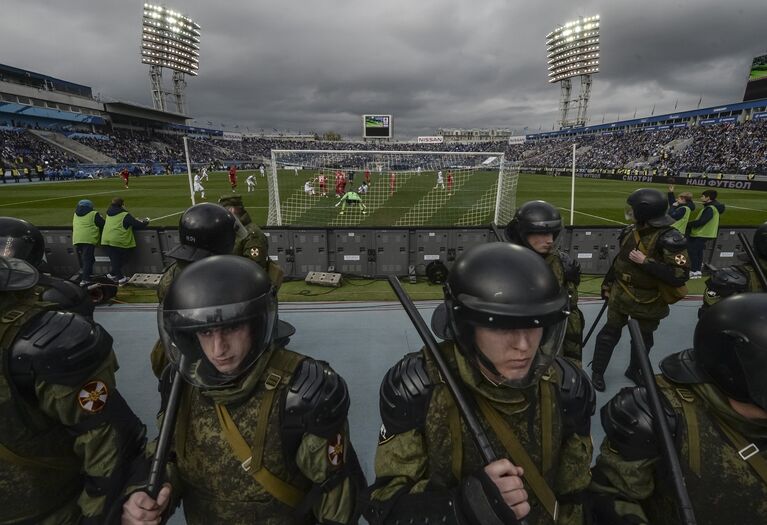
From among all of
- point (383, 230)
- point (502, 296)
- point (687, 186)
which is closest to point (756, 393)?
point (502, 296)

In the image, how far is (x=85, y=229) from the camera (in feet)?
26.1

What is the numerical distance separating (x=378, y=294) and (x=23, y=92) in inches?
2722

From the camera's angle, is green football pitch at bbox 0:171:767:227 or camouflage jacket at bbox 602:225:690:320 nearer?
camouflage jacket at bbox 602:225:690:320

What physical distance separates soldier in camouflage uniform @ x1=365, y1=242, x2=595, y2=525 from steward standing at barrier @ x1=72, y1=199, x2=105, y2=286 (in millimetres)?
9023

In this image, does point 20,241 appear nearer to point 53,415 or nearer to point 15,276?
point 15,276

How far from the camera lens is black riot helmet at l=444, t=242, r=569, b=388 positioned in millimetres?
1435

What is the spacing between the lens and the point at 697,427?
1601 mm

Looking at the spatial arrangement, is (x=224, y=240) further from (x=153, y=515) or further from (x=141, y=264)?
(x=141, y=264)

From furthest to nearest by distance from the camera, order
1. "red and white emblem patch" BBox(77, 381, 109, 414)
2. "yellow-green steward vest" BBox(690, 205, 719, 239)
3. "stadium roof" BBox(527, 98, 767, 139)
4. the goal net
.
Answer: "stadium roof" BBox(527, 98, 767, 139)
the goal net
"yellow-green steward vest" BBox(690, 205, 719, 239)
"red and white emblem patch" BBox(77, 381, 109, 414)

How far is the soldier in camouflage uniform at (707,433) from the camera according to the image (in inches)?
58.3

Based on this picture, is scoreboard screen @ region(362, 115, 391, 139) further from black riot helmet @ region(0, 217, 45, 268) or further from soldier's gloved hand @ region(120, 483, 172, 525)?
soldier's gloved hand @ region(120, 483, 172, 525)

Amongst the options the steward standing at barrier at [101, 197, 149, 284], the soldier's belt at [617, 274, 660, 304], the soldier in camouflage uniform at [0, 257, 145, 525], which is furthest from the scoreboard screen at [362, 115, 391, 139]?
the soldier in camouflage uniform at [0, 257, 145, 525]

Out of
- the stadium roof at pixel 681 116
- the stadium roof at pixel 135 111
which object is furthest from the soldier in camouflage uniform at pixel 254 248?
the stadium roof at pixel 135 111

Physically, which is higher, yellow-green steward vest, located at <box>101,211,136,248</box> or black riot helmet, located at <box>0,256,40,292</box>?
black riot helmet, located at <box>0,256,40,292</box>
